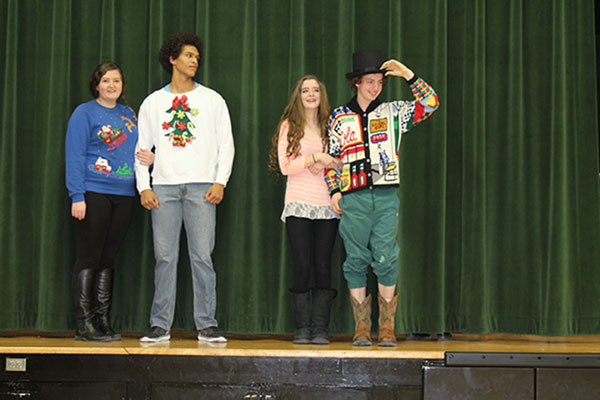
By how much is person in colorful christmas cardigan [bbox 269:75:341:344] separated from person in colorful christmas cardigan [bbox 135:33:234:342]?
357mm

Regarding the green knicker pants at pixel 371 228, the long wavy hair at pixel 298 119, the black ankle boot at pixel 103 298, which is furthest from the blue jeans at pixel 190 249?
the green knicker pants at pixel 371 228

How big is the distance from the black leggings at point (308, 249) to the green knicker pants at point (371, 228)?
4.9 inches

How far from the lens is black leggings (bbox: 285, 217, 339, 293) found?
3043 mm

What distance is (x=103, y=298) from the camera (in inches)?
125

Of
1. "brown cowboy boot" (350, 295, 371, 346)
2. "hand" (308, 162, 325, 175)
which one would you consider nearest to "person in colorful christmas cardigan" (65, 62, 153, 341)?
"hand" (308, 162, 325, 175)

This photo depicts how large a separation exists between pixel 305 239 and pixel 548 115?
5.51 ft

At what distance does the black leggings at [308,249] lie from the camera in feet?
9.98

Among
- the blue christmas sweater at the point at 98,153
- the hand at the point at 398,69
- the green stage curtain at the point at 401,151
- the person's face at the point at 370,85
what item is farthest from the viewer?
the green stage curtain at the point at 401,151

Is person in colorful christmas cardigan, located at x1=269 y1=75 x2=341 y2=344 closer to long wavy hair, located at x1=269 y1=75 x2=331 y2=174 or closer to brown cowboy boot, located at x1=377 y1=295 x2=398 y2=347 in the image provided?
long wavy hair, located at x1=269 y1=75 x2=331 y2=174

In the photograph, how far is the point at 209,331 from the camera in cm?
307

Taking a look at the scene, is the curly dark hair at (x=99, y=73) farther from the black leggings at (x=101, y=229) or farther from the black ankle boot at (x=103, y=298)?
the black ankle boot at (x=103, y=298)

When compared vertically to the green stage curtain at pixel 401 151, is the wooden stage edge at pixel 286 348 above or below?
below

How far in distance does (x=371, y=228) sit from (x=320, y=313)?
0.50m

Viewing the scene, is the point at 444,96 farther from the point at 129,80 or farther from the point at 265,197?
the point at 129,80
